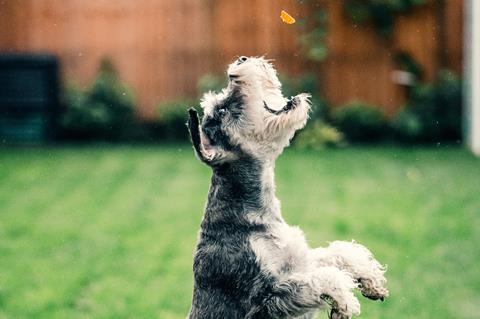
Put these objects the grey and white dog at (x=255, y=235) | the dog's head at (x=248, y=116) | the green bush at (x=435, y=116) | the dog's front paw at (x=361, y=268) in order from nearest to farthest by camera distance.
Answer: the grey and white dog at (x=255, y=235) < the dog's head at (x=248, y=116) < the dog's front paw at (x=361, y=268) < the green bush at (x=435, y=116)

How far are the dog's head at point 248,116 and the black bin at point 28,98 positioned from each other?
8.17 m

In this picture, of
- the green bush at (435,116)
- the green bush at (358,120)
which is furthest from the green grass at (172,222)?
the green bush at (358,120)

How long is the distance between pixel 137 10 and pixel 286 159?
3369mm

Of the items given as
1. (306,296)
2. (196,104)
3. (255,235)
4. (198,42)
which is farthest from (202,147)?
(198,42)

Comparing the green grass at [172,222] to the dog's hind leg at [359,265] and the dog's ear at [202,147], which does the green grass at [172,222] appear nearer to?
the dog's hind leg at [359,265]

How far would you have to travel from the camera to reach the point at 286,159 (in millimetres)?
9992

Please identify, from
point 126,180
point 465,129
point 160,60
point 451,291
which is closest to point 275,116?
point 451,291

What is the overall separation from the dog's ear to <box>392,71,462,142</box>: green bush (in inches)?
295

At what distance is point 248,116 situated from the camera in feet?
11.7

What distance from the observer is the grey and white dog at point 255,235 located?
3.39 m

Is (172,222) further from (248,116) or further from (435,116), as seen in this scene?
(435,116)

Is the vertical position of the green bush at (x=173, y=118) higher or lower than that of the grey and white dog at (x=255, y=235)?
lower

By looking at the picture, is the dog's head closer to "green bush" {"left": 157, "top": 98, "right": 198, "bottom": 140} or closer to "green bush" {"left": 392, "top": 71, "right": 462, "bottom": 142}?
"green bush" {"left": 392, "top": 71, "right": 462, "bottom": 142}

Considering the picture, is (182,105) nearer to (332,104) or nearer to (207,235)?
(332,104)
